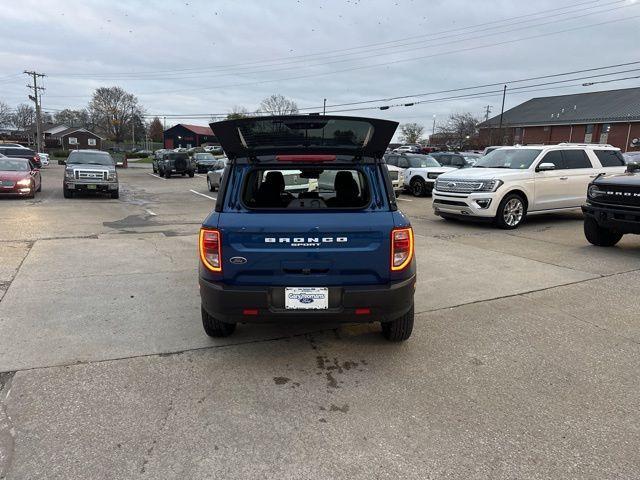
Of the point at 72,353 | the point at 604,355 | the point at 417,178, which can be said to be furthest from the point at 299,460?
the point at 417,178

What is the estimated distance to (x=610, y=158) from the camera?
11844 mm

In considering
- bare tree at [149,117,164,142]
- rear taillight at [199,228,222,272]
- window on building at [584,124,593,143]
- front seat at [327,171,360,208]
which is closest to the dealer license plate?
rear taillight at [199,228,222,272]

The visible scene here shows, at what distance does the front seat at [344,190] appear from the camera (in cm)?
411

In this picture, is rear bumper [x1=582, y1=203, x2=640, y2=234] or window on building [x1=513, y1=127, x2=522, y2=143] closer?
rear bumper [x1=582, y1=203, x2=640, y2=234]

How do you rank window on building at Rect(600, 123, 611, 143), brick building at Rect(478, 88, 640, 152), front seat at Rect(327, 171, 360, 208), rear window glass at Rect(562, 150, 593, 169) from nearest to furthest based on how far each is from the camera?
front seat at Rect(327, 171, 360, 208) → rear window glass at Rect(562, 150, 593, 169) → brick building at Rect(478, 88, 640, 152) → window on building at Rect(600, 123, 611, 143)

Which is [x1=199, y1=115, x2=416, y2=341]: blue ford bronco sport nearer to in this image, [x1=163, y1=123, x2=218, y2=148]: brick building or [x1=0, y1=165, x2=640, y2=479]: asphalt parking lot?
[x1=0, y1=165, x2=640, y2=479]: asphalt parking lot

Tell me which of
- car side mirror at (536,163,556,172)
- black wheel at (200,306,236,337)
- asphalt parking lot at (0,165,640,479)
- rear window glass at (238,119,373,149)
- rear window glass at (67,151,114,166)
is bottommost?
asphalt parking lot at (0,165,640,479)

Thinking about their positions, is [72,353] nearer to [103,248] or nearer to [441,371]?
[441,371]

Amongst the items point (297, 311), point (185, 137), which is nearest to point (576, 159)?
point (297, 311)

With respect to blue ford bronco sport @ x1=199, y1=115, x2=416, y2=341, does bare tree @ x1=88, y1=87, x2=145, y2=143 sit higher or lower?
higher

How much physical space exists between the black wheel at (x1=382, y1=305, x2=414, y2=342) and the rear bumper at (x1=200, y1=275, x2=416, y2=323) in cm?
49

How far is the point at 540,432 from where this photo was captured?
2.88m

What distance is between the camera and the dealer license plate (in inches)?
134

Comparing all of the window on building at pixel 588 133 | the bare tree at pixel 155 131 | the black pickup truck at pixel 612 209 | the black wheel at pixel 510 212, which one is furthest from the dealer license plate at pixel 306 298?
the bare tree at pixel 155 131
